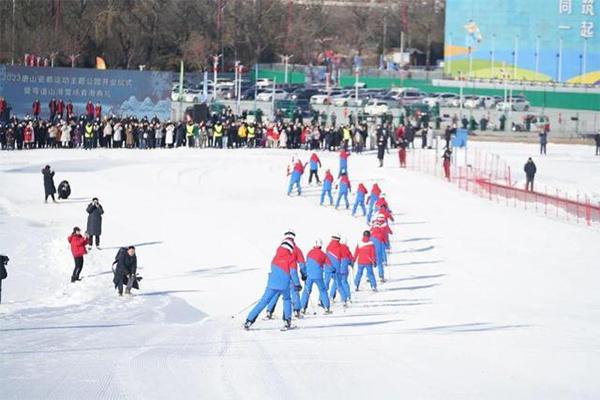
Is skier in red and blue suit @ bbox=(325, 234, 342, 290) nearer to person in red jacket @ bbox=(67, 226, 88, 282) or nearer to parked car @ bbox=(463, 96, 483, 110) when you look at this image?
person in red jacket @ bbox=(67, 226, 88, 282)

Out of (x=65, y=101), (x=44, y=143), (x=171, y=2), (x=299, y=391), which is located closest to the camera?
(x=299, y=391)

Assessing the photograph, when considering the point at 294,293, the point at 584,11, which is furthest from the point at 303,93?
the point at 294,293

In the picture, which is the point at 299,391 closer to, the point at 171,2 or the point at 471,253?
the point at 471,253

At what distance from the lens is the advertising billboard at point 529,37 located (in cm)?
7781

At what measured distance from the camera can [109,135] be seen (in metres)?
44.7

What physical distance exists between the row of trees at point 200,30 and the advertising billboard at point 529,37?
460 inches

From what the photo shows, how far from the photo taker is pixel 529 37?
7812cm

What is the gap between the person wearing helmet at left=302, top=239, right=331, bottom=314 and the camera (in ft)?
60.1

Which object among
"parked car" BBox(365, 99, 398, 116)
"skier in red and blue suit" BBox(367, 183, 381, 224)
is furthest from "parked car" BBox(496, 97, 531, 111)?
"skier in red and blue suit" BBox(367, 183, 381, 224)

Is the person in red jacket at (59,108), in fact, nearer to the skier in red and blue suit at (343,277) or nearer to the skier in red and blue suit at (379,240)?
the skier in red and blue suit at (379,240)

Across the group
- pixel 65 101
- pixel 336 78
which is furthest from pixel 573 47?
pixel 65 101

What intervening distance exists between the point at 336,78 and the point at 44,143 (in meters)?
39.0

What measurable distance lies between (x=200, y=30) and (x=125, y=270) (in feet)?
187

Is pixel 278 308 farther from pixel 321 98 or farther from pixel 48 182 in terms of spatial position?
pixel 321 98
